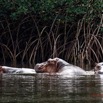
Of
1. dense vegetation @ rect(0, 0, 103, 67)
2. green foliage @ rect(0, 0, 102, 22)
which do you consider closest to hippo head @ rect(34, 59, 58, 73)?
dense vegetation @ rect(0, 0, 103, 67)

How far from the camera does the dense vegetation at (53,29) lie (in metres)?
14.6

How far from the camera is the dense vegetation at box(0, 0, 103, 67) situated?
14.6 m

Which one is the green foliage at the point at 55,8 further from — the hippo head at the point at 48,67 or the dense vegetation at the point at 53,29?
the hippo head at the point at 48,67

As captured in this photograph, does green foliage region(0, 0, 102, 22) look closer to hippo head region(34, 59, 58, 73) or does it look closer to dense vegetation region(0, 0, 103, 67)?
dense vegetation region(0, 0, 103, 67)

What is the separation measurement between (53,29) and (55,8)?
2.79 feet

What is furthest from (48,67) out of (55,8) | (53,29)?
(53,29)

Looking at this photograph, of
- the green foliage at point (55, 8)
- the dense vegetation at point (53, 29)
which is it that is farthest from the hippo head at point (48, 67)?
the green foliage at point (55, 8)

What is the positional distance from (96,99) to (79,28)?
1082 cm

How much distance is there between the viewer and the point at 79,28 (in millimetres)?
15180

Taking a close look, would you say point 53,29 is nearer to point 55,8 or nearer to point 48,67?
point 55,8

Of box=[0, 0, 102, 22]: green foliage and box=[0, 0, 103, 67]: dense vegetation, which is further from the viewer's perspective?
box=[0, 0, 102, 22]: green foliage

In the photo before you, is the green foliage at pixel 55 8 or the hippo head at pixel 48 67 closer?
the hippo head at pixel 48 67

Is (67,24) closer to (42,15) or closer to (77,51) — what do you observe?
(42,15)

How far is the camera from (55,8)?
51.7 ft
